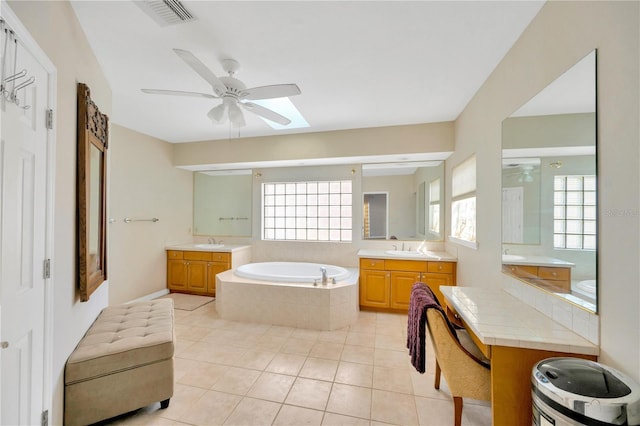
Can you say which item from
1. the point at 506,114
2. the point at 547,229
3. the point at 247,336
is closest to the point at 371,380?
the point at 247,336

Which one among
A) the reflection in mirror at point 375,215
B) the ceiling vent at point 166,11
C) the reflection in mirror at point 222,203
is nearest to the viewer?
the ceiling vent at point 166,11

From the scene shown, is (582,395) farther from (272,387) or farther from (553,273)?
(272,387)

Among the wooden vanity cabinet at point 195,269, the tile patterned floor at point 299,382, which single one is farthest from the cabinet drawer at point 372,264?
the wooden vanity cabinet at point 195,269

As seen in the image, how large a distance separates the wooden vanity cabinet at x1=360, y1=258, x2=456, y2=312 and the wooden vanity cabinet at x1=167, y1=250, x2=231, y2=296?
222 cm

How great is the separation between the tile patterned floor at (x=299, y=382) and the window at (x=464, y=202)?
136 cm

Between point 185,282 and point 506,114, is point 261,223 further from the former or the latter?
point 506,114

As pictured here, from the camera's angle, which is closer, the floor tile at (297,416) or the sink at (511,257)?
the floor tile at (297,416)

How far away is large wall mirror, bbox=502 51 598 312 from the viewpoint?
1.31m

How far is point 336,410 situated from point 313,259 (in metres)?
2.75

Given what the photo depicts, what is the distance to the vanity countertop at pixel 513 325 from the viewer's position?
1.32 m

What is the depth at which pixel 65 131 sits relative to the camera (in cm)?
158

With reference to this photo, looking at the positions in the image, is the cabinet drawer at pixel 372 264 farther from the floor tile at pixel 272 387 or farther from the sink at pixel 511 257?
the floor tile at pixel 272 387

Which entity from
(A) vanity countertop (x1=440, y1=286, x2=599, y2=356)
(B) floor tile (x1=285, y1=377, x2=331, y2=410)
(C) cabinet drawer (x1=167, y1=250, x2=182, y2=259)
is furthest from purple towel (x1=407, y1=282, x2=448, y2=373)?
(C) cabinet drawer (x1=167, y1=250, x2=182, y2=259)

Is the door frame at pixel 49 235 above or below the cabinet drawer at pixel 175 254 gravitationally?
above
